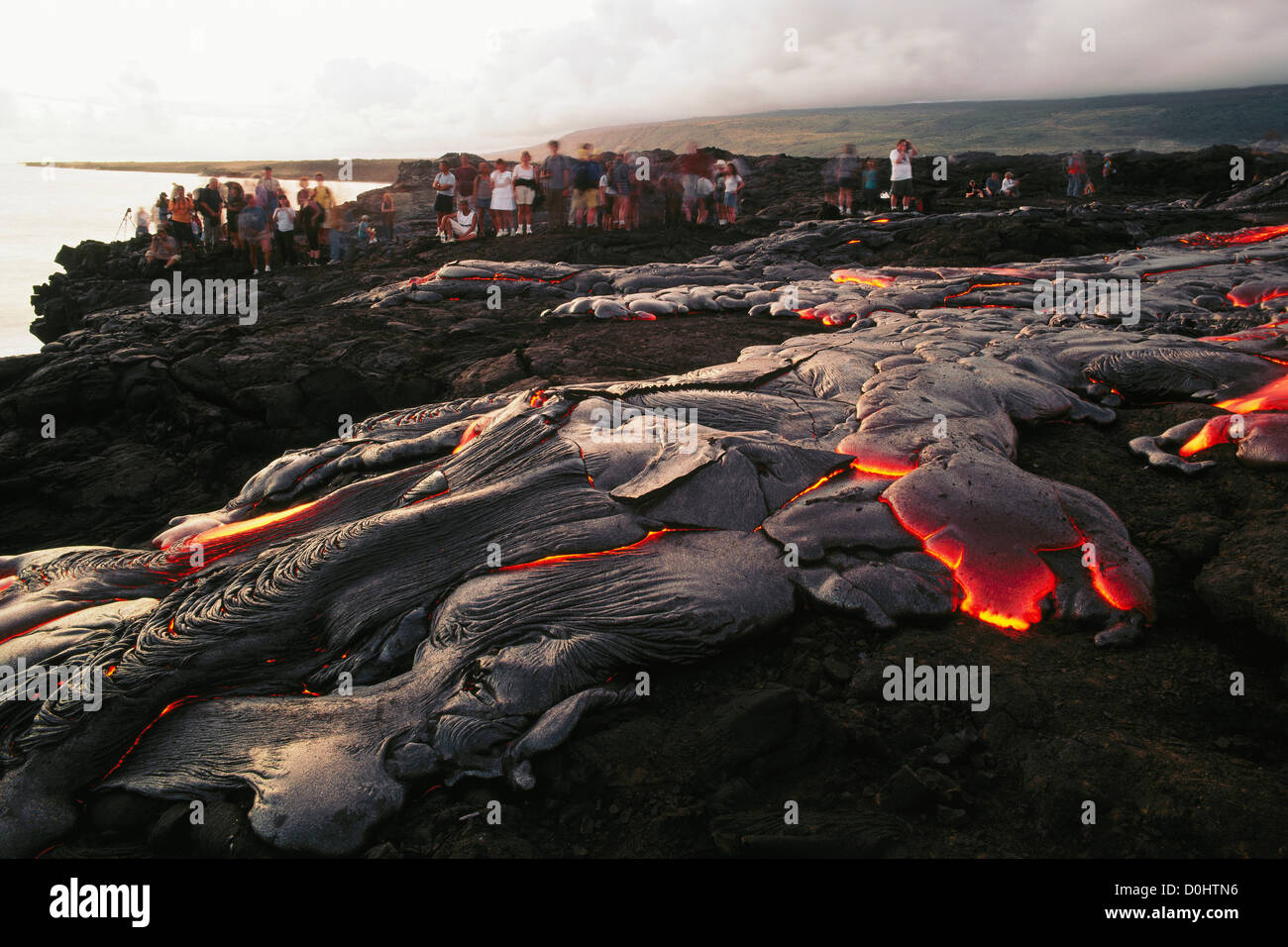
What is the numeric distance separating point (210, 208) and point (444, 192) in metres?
5.95

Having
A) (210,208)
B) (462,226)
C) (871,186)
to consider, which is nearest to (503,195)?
(462,226)

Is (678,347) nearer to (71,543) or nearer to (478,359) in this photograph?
(478,359)

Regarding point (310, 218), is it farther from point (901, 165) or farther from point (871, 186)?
point (871, 186)

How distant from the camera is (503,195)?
1702 cm

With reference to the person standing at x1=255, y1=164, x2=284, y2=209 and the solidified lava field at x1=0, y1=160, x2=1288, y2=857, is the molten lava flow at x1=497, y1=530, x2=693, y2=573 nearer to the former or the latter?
the solidified lava field at x1=0, y1=160, x2=1288, y2=857

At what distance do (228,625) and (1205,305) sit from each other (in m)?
10.5

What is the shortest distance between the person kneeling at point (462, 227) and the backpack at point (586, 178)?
2596 mm

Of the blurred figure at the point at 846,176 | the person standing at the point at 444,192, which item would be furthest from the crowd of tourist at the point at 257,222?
the blurred figure at the point at 846,176

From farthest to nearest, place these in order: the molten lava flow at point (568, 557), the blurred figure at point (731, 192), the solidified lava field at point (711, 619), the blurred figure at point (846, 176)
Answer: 1. the blurred figure at point (846, 176)
2. the blurred figure at point (731, 192)
3. the molten lava flow at point (568, 557)
4. the solidified lava field at point (711, 619)

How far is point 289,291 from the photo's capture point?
568 inches

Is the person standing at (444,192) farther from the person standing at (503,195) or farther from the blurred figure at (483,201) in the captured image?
the person standing at (503,195)

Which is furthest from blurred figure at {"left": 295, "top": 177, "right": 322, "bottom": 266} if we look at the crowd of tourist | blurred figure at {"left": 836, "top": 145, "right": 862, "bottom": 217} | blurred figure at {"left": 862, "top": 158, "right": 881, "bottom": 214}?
blurred figure at {"left": 862, "top": 158, "right": 881, "bottom": 214}

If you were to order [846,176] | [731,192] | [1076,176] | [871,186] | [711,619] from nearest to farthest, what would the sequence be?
[711,619], [731,192], [871,186], [846,176], [1076,176]

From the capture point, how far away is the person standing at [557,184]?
17.8 metres
